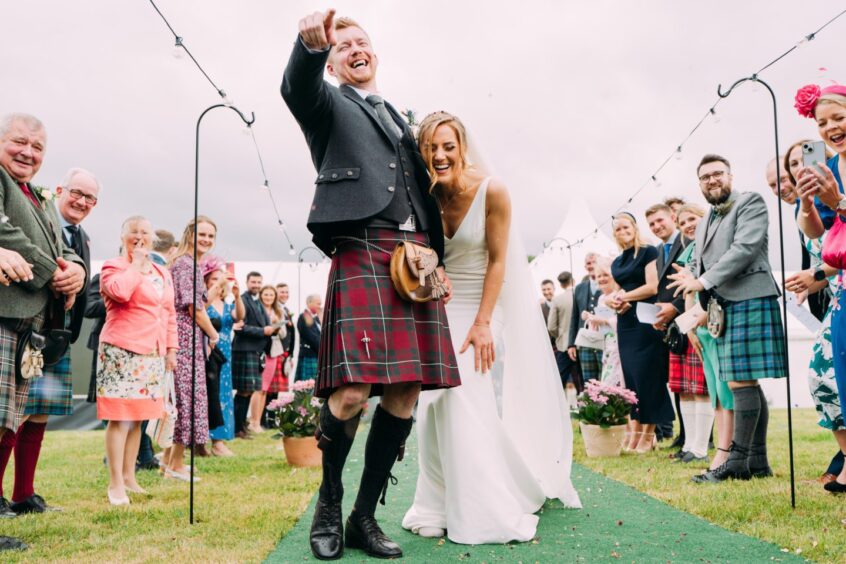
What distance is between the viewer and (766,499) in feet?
11.3

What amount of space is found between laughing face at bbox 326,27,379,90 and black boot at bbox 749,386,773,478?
3.01m

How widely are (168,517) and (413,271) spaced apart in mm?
1943

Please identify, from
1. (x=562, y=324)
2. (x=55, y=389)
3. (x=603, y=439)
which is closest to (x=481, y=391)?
(x=55, y=389)

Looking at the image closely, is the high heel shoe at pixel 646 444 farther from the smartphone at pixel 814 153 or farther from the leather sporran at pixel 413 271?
the leather sporran at pixel 413 271

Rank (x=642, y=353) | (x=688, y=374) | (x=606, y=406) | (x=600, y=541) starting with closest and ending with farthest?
(x=600, y=541) → (x=688, y=374) → (x=606, y=406) → (x=642, y=353)

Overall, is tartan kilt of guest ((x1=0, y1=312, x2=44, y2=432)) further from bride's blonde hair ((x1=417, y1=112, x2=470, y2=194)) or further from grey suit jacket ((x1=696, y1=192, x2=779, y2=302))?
grey suit jacket ((x1=696, y1=192, x2=779, y2=302))

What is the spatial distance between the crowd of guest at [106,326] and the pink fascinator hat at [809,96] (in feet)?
8.62

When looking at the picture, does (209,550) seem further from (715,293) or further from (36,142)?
(715,293)

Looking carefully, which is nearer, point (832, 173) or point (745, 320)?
point (832, 173)

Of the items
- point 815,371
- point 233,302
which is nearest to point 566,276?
point 233,302

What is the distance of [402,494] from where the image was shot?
402cm

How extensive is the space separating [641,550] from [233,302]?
5.52m

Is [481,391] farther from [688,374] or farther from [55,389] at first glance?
[688,374]

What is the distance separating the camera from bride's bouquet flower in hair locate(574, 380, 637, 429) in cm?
564
